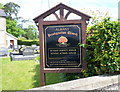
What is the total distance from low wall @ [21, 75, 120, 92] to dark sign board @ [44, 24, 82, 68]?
40.8 inches

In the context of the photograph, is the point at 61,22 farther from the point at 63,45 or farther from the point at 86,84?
the point at 86,84

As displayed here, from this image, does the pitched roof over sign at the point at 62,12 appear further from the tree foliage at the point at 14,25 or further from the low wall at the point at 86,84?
the tree foliage at the point at 14,25

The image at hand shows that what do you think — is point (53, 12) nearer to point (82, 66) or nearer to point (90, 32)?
point (90, 32)

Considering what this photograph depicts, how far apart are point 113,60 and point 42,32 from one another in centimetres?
185

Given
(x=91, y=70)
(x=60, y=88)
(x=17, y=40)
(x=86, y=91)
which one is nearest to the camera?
(x=60, y=88)

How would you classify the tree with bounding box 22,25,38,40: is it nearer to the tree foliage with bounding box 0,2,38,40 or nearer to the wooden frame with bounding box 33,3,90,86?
the tree foliage with bounding box 0,2,38,40

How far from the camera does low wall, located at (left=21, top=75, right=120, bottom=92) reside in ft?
6.97

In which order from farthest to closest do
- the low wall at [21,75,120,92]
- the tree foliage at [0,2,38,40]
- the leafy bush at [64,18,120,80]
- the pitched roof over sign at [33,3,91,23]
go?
the tree foliage at [0,2,38,40], the pitched roof over sign at [33,3,91,23], the leafy bush at [64,18,120,80], the low wall at [21,75,120,92]

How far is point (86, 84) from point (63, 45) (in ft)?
4.67

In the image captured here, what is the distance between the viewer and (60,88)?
2.11 metres

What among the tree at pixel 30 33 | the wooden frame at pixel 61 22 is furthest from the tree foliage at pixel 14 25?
the wooden frame at pixel 61 22

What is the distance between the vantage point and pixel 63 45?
350 cm

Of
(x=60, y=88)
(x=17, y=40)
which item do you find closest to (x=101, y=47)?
(x=60, y=88)

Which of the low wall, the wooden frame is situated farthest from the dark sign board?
the low wall
